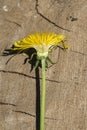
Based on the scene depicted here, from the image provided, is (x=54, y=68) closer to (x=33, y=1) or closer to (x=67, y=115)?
(x=67, y=115)

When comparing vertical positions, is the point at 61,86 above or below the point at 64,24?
below

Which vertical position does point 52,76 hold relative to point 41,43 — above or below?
below

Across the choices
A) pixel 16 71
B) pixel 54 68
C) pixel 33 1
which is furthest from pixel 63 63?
pixel 33 1
